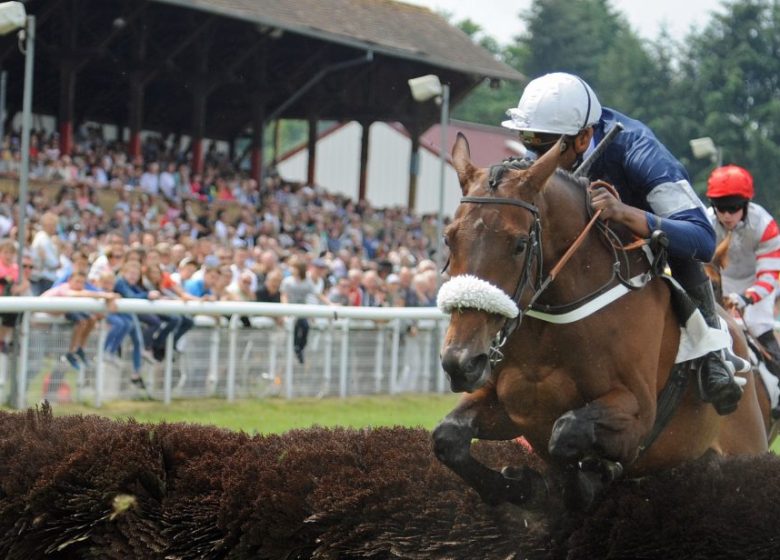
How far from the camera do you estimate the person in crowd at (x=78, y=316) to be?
1037 cm

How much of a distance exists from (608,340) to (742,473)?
2.13 ft

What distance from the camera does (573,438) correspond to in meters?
4.04

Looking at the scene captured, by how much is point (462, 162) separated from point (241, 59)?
2161cm

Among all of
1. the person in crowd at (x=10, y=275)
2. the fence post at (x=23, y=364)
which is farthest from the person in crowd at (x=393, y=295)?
the fence post at (x=23, y=364)

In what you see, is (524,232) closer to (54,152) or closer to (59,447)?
(59,447)

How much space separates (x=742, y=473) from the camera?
12.8ft

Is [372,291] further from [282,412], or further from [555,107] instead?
[555,107]

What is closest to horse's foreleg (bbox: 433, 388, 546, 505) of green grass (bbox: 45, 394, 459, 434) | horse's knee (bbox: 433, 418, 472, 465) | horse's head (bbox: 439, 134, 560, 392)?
horse's knee (bbox: 433, 418, 472, 465)

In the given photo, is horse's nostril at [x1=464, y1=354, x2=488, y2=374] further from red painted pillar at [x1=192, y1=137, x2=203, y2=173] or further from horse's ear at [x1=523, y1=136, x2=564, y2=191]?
red painted pillar at [x1=192, y1=137, x2=203, y2=173]

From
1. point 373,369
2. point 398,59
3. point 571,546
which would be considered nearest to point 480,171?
point 571,546

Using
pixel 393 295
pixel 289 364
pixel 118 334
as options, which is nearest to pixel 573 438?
pixel 118 334

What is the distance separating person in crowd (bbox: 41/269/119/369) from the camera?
1037cm

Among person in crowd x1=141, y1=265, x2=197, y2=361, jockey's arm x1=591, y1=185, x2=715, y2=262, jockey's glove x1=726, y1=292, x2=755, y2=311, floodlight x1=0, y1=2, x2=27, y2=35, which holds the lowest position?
person in crowd x1=141, y1=265, x2=197, y2=361

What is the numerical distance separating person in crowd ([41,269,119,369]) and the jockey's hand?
674 centimetres
